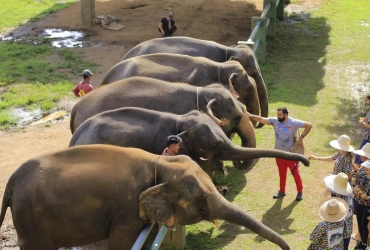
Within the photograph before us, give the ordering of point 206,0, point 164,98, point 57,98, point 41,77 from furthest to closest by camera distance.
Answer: point 206,0, point 41,77, point 57,98, point 164,98

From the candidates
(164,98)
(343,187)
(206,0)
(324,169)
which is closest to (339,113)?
(324,169)

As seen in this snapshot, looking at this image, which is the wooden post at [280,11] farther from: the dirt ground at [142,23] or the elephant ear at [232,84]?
the elephant ear at [232,84]

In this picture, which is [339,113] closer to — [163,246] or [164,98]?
[164,98]

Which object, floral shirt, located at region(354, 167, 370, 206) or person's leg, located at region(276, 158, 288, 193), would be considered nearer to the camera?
floral shirt, located at region(354, 167, 370, 206)

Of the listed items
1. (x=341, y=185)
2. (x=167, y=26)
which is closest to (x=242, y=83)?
(x=341, y=185)

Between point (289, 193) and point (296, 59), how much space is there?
23.4 feet

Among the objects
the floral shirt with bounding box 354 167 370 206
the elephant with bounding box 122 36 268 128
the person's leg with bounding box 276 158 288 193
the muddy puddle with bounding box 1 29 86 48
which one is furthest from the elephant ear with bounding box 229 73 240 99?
the muddy puddle with bounding box 1 29 86 48

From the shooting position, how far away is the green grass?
63.2 ft

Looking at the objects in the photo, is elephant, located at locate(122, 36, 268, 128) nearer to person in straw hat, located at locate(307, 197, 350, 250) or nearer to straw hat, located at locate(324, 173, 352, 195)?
straw hat, located at locate(324, 173, 352, 195)

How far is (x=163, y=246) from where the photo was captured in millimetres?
7051

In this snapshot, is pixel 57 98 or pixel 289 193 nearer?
pixel 289 193

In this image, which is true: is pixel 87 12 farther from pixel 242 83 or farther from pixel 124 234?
pixel 124 234

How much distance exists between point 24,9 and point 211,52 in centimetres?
1196

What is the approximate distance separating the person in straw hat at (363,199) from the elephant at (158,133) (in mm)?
1201
